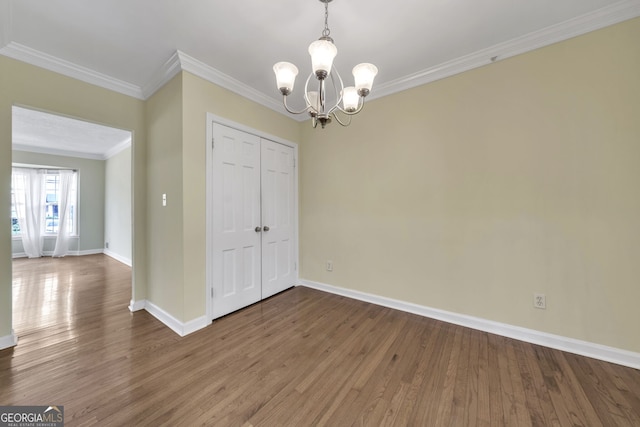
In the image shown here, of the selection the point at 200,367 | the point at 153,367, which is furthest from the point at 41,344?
the point at 200,367

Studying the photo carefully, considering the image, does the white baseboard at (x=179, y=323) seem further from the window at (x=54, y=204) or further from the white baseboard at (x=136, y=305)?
the window at (x=54, y=204)

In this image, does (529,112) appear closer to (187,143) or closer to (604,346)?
(604,346)

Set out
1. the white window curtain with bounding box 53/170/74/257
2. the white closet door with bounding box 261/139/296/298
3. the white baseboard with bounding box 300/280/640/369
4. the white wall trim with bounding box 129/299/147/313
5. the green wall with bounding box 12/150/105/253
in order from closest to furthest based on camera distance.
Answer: the white baseboard with bounding box 300/280/640/369
the white wall trim with bounding box 129/299/147/313
the white closet door with bounding box 261/139/296/298
the white window curtain with bounding box 53/170/74/257
the green wall with bounding box 12/150/105/253

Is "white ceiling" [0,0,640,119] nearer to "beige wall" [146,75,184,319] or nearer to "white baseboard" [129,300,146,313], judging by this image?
"beige wall" [146,75,184,319]

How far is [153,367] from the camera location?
1.78 meters

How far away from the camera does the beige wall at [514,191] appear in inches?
Answer: 70.9

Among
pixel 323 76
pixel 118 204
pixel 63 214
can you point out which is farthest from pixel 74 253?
pixel 323 76

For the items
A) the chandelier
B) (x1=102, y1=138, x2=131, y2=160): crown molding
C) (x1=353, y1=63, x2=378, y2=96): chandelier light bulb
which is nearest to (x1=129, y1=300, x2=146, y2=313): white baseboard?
the chandelier

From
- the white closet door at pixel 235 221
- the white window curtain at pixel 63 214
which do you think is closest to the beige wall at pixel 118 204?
the white window curtain at pixel 63 214

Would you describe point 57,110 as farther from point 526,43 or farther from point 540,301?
point 540,301

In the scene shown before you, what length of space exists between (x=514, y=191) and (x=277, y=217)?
263 cm

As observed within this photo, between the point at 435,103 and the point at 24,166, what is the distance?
8621 mm

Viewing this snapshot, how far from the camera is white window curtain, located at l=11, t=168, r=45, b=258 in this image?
5.48 meters

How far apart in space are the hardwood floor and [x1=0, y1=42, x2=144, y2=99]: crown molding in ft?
8.29
